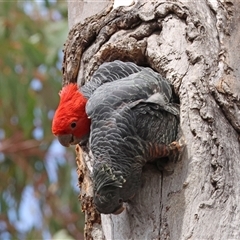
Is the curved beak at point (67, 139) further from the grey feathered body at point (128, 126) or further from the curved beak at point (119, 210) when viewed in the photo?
the curved beak at point (119, 210)

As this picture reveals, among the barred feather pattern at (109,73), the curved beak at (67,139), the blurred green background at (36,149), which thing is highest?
the barred feather pattern at (109,73)

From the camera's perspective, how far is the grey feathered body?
2.39 metres

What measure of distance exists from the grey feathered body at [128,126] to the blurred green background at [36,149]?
3.15 m

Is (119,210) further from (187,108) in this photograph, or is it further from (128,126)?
(187,108)

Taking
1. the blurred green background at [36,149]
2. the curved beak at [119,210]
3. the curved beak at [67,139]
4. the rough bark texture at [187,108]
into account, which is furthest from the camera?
the blurred green background at [36,149]

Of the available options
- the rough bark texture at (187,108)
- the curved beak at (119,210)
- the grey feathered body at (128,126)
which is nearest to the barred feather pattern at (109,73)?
the grey feathered body at (128,126)

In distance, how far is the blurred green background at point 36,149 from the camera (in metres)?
5.75

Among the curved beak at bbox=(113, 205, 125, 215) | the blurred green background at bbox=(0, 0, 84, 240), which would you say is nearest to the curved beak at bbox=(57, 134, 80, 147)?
the curved beak at bbox=(113, 205, 125, 215)

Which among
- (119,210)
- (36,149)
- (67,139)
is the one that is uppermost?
(67,139)

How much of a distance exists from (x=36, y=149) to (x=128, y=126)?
173 inches

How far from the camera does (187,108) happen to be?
253cm

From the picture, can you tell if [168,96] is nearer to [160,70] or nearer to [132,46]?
[160,70]

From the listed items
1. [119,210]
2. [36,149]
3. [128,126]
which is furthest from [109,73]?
[36,149]

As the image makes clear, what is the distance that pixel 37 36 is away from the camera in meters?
5.86
